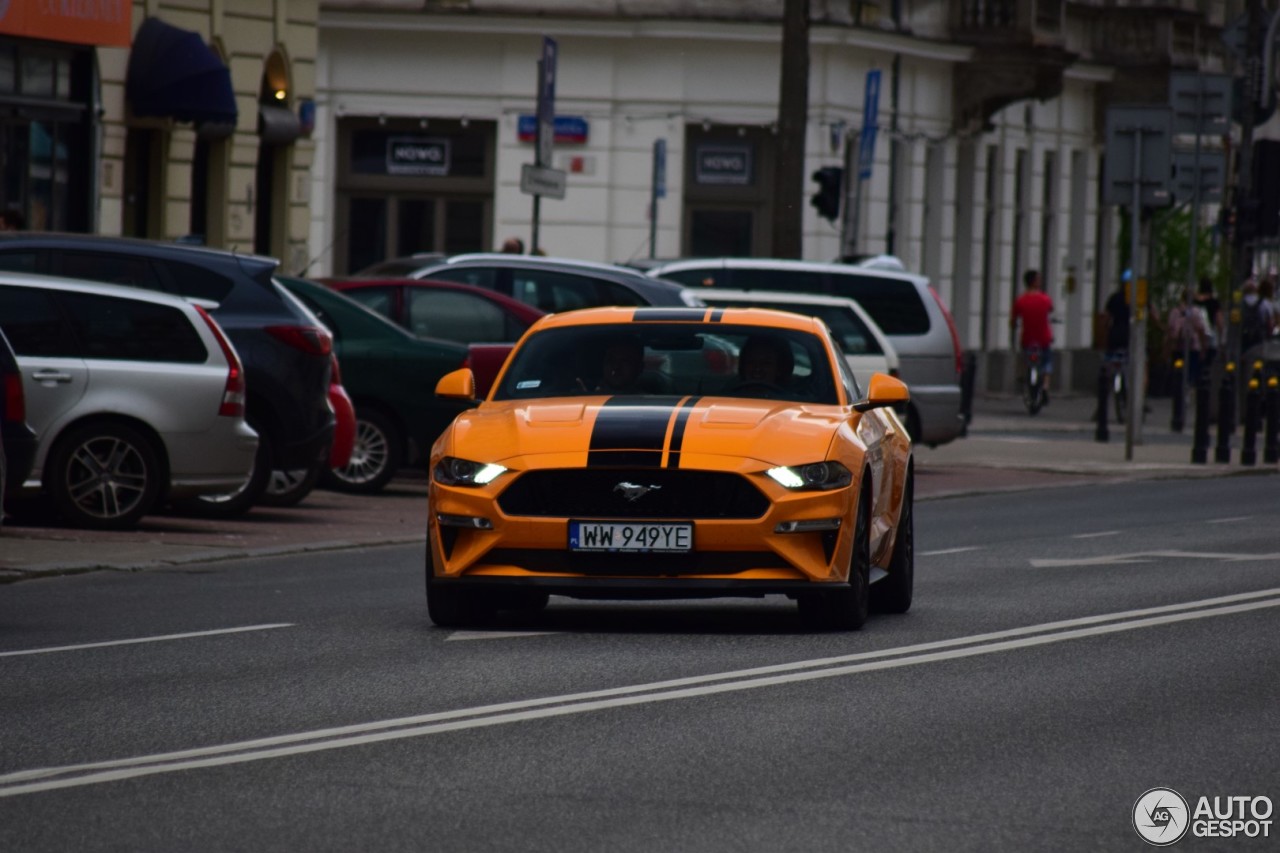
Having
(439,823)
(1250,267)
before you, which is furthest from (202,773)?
(1250,267)

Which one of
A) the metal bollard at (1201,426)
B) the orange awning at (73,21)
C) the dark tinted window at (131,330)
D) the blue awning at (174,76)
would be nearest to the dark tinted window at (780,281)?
the metal bollard at (1201,426)

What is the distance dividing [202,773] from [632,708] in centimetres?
187

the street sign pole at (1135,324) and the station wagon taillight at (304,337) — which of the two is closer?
the station wagon taillight at (304,337)

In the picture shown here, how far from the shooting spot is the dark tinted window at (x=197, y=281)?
1866cm

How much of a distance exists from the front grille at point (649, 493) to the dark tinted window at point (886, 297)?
608 inches

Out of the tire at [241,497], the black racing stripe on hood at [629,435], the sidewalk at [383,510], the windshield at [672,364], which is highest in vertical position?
the windshield at [672,364]

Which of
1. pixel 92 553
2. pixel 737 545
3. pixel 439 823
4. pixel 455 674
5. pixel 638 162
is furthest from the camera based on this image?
pixel 638 162

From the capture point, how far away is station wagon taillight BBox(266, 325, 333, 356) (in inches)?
734

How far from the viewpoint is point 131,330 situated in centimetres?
1742

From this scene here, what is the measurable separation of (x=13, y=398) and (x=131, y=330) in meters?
3.26

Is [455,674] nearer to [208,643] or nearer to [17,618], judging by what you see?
[208,643]

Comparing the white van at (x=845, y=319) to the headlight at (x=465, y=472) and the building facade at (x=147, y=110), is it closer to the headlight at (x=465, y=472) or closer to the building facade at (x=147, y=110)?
the building facade at (x=147, y=110)

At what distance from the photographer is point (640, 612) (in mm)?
13141

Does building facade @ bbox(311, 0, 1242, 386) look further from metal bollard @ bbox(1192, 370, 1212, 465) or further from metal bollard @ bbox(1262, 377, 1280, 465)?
metal bollard @ bbox(1192, 370, 1212, 465)
